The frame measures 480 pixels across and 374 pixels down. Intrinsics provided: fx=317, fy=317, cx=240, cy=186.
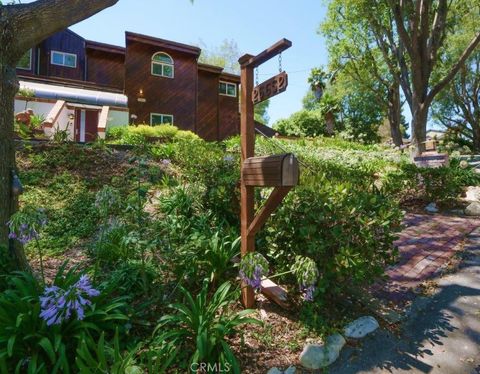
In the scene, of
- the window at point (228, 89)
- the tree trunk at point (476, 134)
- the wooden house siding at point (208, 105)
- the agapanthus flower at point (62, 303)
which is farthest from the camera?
the tree trunk at point (476, 134)

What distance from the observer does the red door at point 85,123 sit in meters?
14.1

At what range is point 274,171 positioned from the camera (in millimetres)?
2662

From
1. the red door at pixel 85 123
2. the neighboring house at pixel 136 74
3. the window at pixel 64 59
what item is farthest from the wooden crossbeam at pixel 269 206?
the window at pixel 64 59

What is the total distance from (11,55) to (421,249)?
19.6 ft

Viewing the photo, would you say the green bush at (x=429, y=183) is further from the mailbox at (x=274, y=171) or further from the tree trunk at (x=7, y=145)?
the tree trunk at (x=7, y=145)

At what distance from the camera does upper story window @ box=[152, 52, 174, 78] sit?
17.0 m

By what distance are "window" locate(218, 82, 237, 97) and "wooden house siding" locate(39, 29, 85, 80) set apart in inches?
316

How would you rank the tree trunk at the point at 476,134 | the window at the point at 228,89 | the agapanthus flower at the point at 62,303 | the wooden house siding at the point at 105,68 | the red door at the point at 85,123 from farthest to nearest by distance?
1. the tree trunk at the point at 476,134
2. the window at the point at 228,89
3. the wooden house siding at the point at 105,68
4. the red door at the point at 85,123
5. the agapanthus flower at the point at 62,303

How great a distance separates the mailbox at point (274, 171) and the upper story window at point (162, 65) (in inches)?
626

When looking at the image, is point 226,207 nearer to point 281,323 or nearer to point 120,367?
point 281,323

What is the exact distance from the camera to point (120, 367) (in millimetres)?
2109

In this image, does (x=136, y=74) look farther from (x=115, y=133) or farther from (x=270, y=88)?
(x=270, y=88)

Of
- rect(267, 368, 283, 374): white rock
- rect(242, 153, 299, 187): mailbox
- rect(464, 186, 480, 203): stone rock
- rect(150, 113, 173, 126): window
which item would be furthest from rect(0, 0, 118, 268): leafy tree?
rect(150, 113, 173, 126): window

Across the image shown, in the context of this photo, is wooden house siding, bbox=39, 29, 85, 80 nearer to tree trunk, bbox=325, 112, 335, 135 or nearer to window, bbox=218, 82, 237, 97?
window, bbox=218, 82, 237, 97
